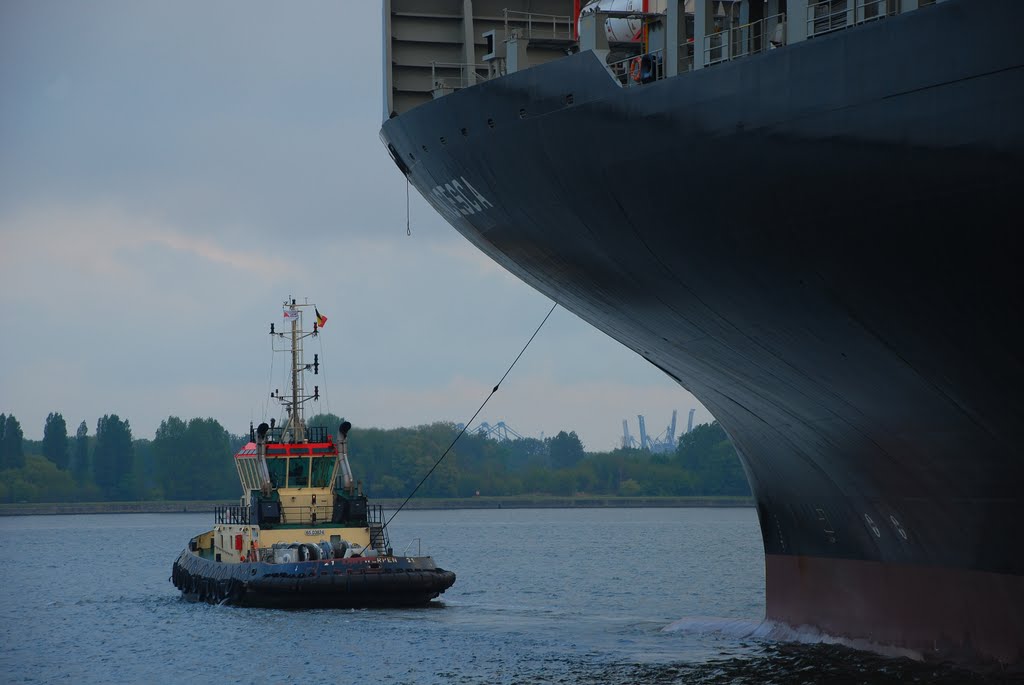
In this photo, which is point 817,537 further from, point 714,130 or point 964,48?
point 964,48

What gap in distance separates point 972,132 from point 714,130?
3214 millimetres

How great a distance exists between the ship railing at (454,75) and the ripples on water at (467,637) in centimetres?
1011

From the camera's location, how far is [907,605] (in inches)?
789

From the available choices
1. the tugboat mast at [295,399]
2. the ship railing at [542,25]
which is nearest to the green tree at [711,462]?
the tugboat mast at [295,399]

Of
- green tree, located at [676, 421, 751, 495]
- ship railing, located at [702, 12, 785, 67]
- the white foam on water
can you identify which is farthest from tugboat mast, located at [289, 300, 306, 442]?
green tree, located at [676, 421, 751, 495]

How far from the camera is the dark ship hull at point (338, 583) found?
36.2 m

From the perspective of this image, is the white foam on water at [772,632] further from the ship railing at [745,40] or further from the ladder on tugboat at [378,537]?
the ladder on tugboat at [378,537]

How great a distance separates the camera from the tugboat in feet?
120

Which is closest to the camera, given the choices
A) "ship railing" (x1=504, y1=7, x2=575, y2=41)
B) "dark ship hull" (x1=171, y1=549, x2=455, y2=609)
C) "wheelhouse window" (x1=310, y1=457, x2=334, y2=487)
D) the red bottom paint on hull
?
the red bottom paint on hull

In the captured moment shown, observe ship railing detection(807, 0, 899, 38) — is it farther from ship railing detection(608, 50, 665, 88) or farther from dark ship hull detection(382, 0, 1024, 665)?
ship railing detection(608, 50, 665, 88)

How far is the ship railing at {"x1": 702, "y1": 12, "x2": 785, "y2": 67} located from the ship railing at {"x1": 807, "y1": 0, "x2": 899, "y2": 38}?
0.47 metres

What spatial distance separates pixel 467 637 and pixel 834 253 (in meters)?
18.7

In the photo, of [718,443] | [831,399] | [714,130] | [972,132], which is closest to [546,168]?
[714,130]


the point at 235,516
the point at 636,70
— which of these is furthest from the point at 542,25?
the point at 235,516
